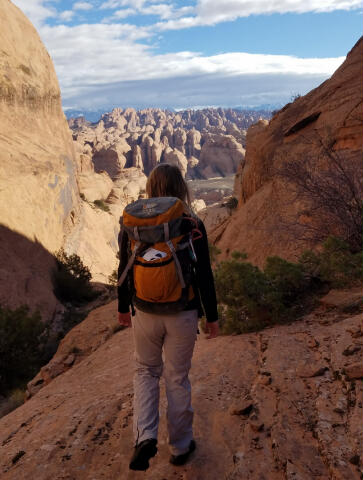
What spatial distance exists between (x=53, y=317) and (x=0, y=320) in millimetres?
5396

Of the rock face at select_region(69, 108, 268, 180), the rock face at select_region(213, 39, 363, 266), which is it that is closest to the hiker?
the rock face at select_region(213, 39, 363, 266)

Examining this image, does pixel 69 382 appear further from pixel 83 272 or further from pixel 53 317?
pixel 83 272

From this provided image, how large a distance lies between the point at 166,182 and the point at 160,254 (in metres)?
0.58

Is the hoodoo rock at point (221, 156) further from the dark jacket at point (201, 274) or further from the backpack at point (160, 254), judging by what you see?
the backpack at point (160, 254)

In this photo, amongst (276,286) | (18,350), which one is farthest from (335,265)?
(18,350)

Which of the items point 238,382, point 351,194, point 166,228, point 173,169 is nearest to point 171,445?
point 238,382

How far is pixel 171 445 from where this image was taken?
2.69 metres

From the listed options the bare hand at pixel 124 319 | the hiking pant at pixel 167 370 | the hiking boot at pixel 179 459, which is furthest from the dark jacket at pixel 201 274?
the hiking boot at pixel 179 459

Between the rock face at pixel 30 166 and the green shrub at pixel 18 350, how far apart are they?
3490mm

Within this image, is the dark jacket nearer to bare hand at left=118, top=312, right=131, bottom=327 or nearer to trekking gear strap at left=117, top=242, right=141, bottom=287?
trekking gear strap at left=117, top=242, right=141, bottom=287

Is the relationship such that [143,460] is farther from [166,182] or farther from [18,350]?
[18,350]

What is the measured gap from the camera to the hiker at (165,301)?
2408mm

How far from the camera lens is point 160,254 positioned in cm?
239

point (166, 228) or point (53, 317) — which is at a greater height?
point (166, 228)
